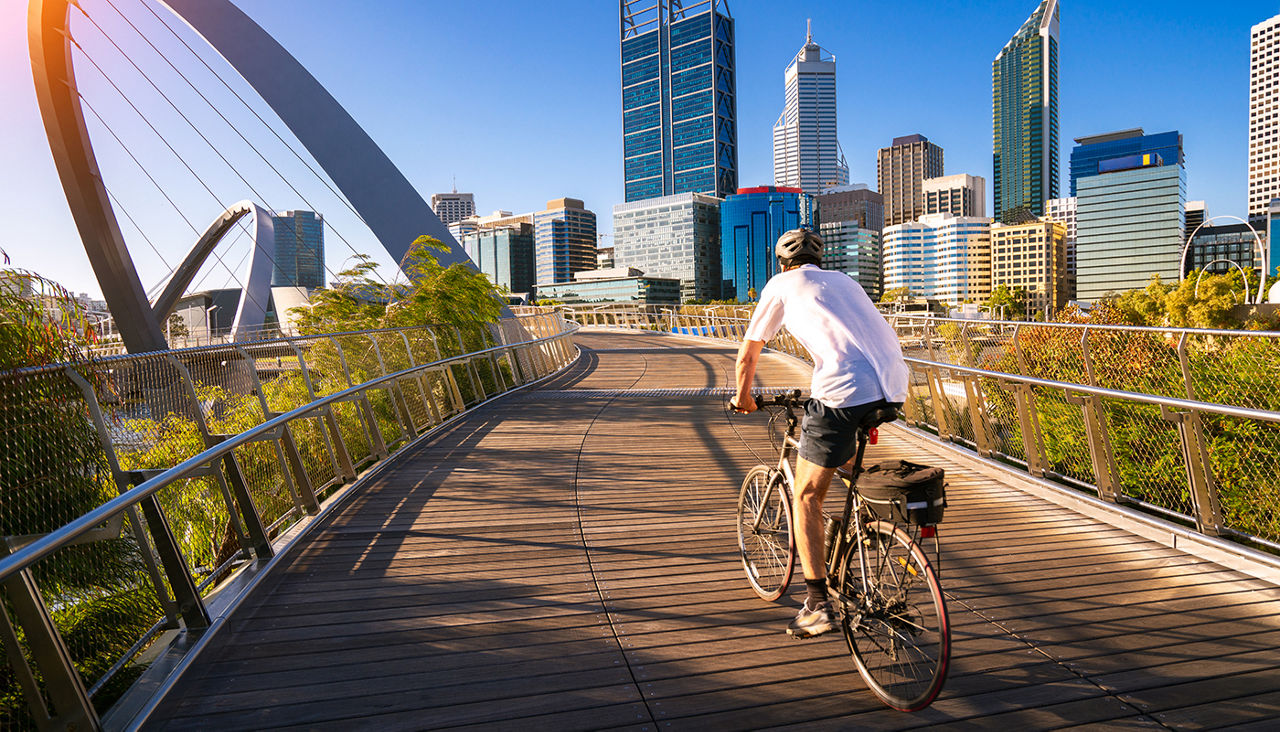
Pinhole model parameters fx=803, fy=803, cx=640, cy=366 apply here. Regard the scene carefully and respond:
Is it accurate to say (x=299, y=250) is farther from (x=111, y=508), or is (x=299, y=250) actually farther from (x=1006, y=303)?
(x=1006, y=303)

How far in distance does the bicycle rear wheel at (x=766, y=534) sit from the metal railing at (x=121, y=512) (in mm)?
2508

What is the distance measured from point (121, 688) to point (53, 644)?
114 centimetres

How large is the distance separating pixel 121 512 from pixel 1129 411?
31.8ft

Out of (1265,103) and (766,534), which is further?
(1265,103)

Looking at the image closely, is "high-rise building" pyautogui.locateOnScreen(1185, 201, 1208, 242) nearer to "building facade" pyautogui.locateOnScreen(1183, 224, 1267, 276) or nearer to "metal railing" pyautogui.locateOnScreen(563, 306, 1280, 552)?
"building facade" pyautogui.locateOnScreen(1183, 224, 1267, 276)

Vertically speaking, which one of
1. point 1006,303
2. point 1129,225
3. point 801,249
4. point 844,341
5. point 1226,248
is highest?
point 1129,225

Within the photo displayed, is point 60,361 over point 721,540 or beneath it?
over

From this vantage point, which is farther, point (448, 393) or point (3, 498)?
point (448, 393)

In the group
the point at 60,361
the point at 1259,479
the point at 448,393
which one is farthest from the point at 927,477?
the point at 448,393

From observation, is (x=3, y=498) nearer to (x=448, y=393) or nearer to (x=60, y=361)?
(x=60, y=361)

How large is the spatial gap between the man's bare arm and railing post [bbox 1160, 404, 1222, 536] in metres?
2.79

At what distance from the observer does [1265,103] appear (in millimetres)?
190250

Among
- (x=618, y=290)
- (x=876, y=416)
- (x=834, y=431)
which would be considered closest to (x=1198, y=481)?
(x=876, y=416)

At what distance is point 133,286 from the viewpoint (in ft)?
57.1
